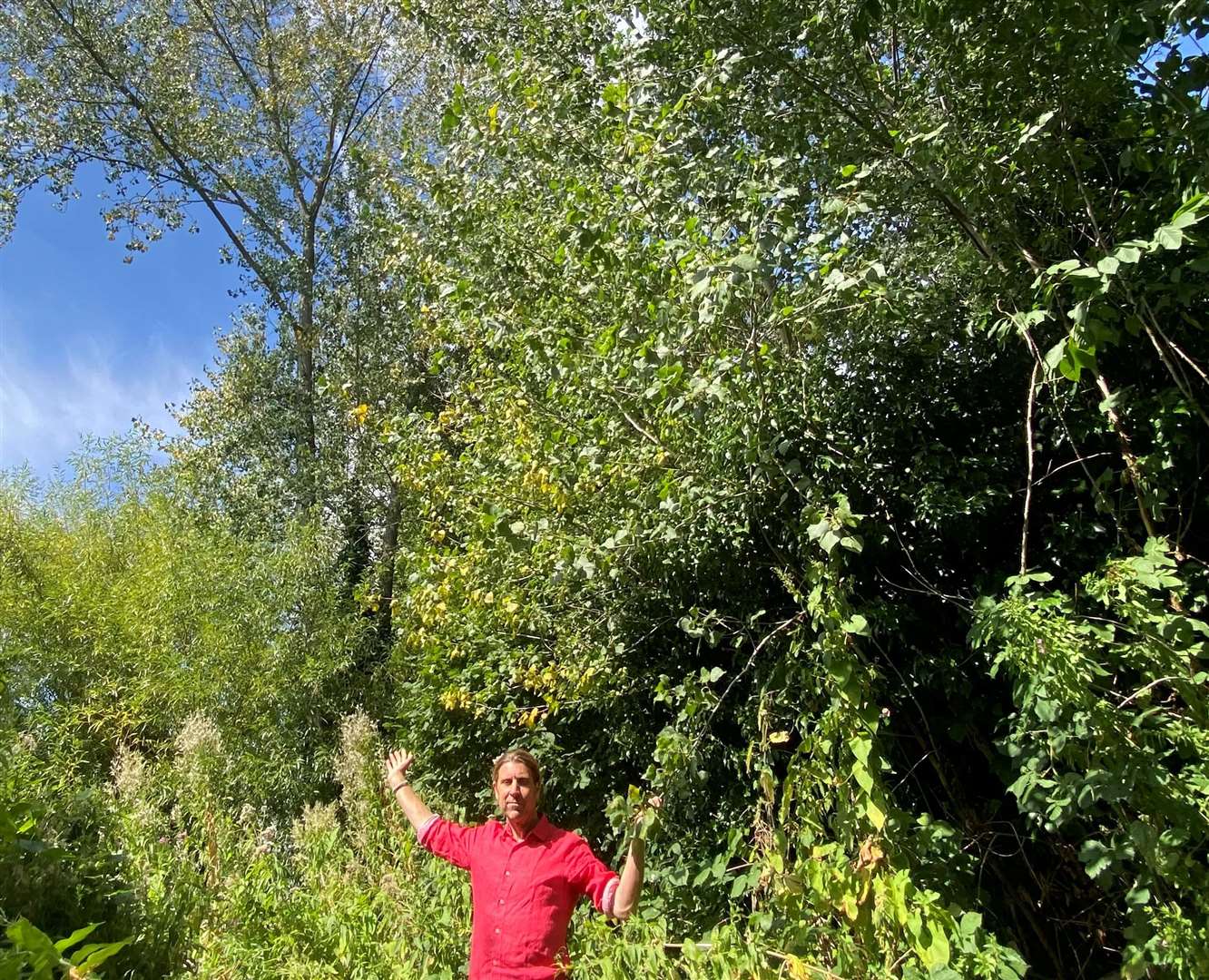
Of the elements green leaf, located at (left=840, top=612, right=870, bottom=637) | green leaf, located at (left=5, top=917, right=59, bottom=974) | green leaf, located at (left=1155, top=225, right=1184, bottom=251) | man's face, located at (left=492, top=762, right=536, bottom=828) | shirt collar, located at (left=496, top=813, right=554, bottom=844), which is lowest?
shirt collar, located at (left=496, top=813, right=554, bottom=844)

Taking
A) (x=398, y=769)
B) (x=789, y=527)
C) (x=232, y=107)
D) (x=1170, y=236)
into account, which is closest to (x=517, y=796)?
(x=398, y=769)

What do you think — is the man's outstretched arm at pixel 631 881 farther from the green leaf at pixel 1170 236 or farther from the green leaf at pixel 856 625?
the green leaf at pixel 1170 236

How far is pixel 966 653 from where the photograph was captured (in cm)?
308

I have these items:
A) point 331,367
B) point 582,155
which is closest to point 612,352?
point 582,155

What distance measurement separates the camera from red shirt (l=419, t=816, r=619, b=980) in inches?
82.0

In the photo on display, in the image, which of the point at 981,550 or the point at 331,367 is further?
the point at 331,367

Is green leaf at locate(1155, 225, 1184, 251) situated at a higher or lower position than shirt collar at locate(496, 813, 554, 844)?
higher

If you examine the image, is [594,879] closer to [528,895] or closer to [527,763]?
[528,895]

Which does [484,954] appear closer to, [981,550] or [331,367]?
[981,550]

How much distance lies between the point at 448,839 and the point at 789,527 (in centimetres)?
169

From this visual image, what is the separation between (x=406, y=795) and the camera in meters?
2.53

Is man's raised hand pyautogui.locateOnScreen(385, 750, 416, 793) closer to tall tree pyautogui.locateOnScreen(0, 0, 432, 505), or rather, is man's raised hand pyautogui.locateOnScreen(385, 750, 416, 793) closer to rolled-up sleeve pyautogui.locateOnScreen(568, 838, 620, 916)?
rolled-up sleeve pyautogui.locateOnScreen(568, 838, 620, 916)

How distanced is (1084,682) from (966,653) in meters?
1.10

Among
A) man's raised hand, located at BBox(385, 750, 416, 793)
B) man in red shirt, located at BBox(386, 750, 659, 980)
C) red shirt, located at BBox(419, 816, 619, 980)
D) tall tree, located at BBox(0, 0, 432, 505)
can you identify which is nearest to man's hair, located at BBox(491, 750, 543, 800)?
man in red shirt, located at BBox(386, 750, 659, 980)
